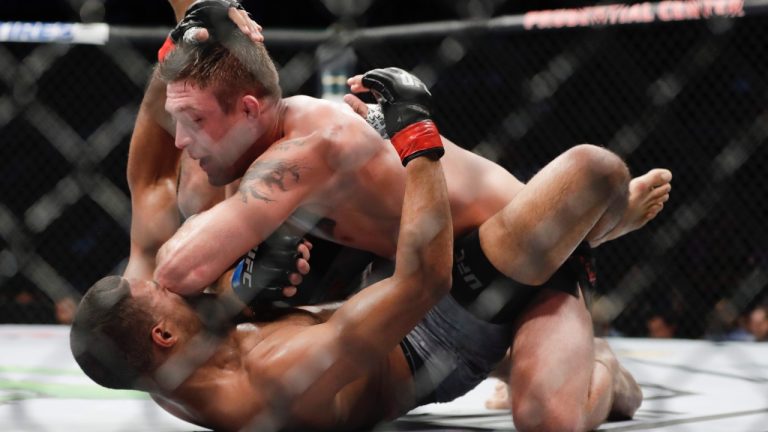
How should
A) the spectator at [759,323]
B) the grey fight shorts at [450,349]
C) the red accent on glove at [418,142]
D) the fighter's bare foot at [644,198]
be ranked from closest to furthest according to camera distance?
the red accent on glove at [418,142] < the grey fight shorts at [450,349] < the fighter's bare foot at [644,198] < the spectator at [759,323]

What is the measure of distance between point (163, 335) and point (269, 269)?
0.58 feet

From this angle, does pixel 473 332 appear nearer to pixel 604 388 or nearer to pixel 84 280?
pixel 604 388

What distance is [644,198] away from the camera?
5.79 ft

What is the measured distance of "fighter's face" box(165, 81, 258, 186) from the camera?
57.0 inches

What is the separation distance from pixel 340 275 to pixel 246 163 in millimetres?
279

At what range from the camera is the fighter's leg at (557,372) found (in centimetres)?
149

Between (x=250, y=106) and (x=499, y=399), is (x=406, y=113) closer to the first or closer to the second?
(x=250, y=106)

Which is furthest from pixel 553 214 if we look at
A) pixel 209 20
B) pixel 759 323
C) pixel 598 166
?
pixel 759 323

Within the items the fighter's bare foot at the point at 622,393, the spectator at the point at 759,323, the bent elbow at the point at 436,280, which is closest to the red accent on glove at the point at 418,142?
the bent elbow at the point at 436,280

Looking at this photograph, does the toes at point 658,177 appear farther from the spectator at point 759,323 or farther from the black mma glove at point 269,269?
the spectator at point 759,323

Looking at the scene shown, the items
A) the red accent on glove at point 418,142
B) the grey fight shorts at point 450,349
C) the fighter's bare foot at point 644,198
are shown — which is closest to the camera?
the red accent on glove at point 418,142

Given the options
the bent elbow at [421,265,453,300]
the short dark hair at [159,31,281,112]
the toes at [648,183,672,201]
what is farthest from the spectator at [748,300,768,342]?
the short dark hair at [159,31,281,112]

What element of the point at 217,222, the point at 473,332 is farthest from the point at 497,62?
the point at 217,222

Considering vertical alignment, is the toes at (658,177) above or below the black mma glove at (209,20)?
below
